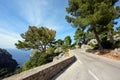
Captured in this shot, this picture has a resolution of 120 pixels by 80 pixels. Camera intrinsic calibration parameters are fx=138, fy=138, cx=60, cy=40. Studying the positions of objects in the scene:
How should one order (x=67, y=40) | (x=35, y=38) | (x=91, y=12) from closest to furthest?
1. (x=91, y=12)
2. (x=35, y=38)
3. (x=67, y=40)

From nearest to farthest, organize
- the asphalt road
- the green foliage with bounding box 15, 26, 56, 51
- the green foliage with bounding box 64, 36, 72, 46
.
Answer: the asphalt road, the green foliage with bounding box 15, 26, 56, 51, the green foliage with bounding box 64, 36, 72, 46

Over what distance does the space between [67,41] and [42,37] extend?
41.0 meters

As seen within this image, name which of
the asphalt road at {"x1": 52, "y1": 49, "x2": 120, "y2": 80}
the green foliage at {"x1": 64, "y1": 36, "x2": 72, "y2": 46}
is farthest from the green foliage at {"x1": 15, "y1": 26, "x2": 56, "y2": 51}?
the green foliage at {"x1": 64, "y1": 36, "x2": 72, "y2": 46}

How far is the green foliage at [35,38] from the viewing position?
4331cm

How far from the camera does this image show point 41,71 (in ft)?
25.2

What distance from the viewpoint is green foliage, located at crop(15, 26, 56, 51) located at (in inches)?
1705

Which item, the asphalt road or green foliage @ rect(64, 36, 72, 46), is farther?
green foliage @ rect(64, 36, 72, 46)

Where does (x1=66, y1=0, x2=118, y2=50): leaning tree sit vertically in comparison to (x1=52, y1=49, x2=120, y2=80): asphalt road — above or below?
above

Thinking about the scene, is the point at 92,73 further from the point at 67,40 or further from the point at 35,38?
the point at 67,40

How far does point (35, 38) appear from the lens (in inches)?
1709

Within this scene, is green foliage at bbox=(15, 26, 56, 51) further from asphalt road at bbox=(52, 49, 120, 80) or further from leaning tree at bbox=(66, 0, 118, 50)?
asphalt road at bbox=(52, 49, 120, 80)

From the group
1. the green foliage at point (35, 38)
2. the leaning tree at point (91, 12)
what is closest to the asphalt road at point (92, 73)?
the leaning tree at point (91, 12)

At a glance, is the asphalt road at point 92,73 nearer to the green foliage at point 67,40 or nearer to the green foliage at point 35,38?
the green foliage at point 35,38

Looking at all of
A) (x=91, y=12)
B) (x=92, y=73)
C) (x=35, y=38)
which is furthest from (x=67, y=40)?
(x=92, y=73)
